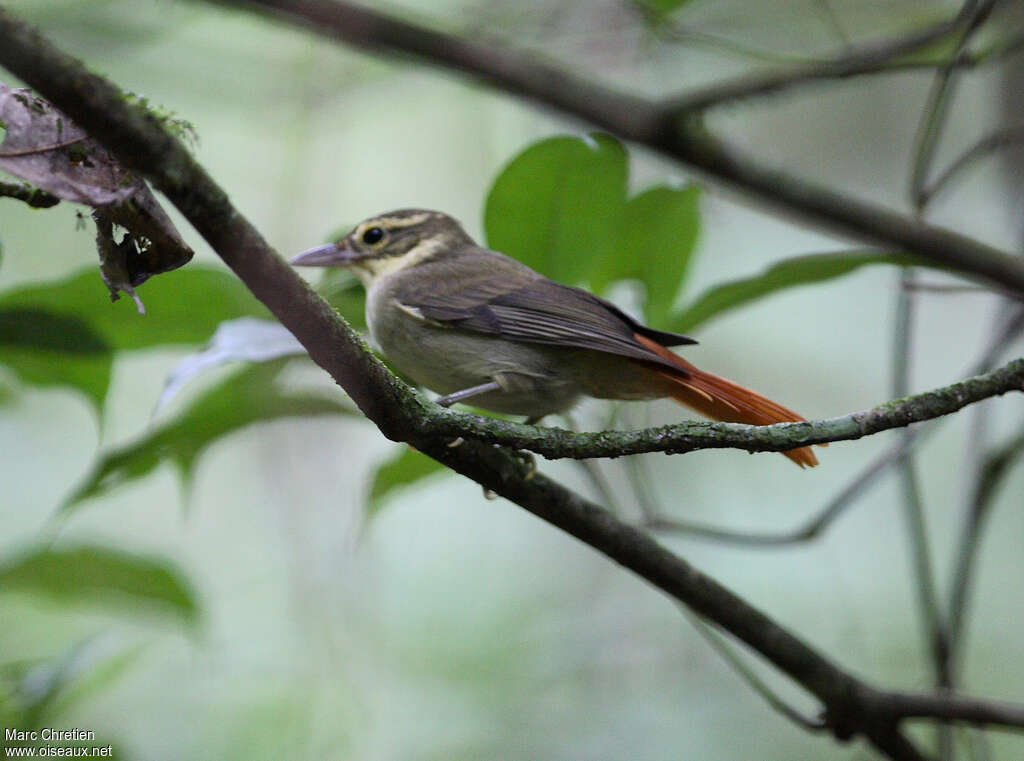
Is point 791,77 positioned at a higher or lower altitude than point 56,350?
higher

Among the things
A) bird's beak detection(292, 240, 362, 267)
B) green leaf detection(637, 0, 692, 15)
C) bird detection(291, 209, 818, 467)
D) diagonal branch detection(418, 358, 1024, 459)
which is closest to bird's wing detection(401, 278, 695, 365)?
bird detection(291, 209, 818, 467)

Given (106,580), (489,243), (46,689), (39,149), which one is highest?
(39,149)

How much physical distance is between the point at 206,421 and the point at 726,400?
1198 mm

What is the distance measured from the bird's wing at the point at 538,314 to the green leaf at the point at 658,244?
0.10 m

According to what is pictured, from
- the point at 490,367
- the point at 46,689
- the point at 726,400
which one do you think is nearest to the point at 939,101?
the point at 726,400

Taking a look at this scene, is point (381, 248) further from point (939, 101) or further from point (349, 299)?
point (939, 101)

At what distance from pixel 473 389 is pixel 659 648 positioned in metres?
2.73

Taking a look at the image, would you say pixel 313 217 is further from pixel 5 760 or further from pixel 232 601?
pixel 5 760

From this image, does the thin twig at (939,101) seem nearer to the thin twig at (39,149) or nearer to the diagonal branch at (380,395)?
the diagonal branch at (380,395)

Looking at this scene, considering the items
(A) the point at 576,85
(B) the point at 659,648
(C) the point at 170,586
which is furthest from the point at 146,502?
(A) the point at 576,85

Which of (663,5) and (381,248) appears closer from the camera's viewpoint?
(663,5)

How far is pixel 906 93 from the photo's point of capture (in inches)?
238

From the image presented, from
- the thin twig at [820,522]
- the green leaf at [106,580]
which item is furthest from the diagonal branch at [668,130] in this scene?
the green leaf at [106,580]

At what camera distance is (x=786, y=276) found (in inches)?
83.0
